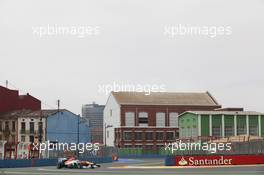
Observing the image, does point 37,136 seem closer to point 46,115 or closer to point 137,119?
point 46,115

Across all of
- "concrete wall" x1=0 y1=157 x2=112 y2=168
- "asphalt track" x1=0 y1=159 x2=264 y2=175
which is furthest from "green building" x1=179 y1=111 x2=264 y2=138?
"asphalt track" x1=0 y1=159 x2=264 y2=175

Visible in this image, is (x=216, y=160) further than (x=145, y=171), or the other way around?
(x=216, y=160)

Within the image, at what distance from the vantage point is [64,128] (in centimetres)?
10388

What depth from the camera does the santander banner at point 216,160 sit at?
5422 cm

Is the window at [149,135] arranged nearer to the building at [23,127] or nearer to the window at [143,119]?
the window at [143,119]

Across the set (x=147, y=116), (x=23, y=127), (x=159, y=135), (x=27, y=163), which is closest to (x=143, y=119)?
(x=147, y=116)

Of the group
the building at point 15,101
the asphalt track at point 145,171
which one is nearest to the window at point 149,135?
the building at point 15,101

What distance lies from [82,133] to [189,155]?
5624cm

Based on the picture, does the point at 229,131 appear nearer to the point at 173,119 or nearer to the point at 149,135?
the point at 173,119

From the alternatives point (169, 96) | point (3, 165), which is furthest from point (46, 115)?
point (3, 165)

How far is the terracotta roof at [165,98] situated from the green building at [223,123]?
40.6 ft

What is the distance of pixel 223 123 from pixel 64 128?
29931mm

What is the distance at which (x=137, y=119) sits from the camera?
119 metres

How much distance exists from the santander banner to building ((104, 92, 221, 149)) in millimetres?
62695
